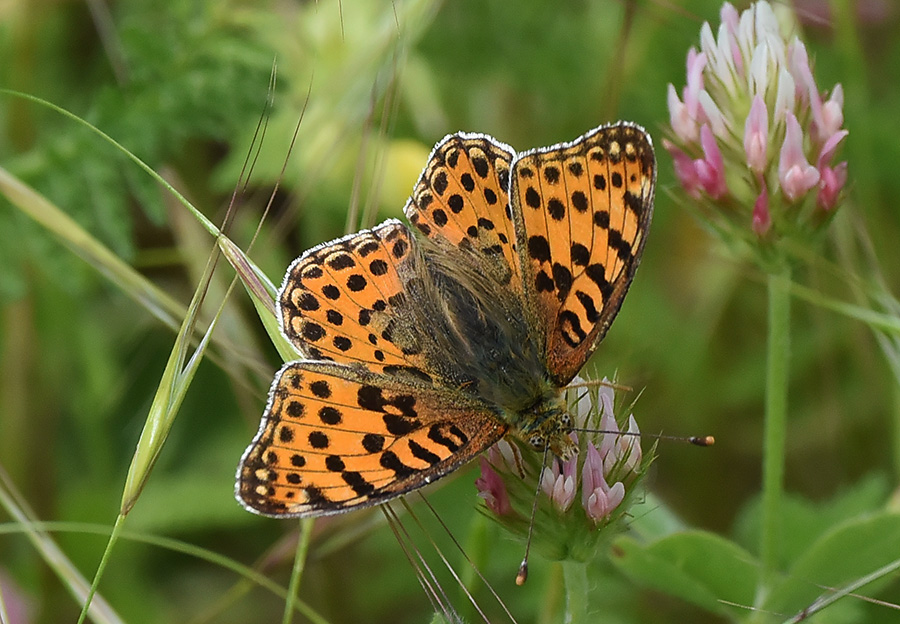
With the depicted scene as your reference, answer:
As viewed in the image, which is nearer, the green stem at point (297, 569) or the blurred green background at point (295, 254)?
the green stem at point (297, 569)

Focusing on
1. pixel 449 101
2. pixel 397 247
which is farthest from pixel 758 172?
pixel 449 101

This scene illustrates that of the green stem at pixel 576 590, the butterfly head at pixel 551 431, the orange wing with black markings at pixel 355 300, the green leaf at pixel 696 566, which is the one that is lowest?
the green leaf at pixel 696 566

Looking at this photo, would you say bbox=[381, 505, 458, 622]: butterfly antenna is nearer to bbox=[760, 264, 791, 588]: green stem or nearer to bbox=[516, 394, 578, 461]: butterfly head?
bbox=[516, 394, 578, 461]: butterfly head

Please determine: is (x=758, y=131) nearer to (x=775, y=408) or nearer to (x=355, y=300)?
(x=775, y=408)

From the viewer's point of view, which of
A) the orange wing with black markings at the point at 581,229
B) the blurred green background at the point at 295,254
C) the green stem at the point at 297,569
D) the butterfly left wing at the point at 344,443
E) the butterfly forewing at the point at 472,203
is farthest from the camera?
the blurred green background at the point at 295,254

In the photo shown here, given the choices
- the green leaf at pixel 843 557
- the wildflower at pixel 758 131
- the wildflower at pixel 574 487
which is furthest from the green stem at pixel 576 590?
the wildflower at pixel 758 131

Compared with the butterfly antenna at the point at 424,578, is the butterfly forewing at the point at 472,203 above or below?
above

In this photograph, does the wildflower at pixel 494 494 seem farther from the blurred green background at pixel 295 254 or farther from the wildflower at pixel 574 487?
the blurred green background at pixel 295 254

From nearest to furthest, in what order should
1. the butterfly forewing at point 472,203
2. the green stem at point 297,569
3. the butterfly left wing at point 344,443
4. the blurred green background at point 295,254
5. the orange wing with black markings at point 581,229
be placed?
the butterfly left wing at point 344,443 → the green stem at point 297,569 → the orange wing with black markings at point 581,229 → the butterfly forewing at point 472,203 → the blurred green background at point 295,254
